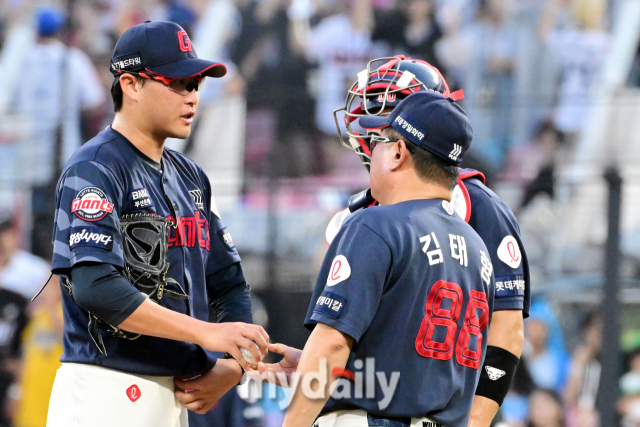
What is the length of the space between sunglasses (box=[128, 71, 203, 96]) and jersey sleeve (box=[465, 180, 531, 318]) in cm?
106

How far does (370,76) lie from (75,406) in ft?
5.20

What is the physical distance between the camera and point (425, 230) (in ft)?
7.21

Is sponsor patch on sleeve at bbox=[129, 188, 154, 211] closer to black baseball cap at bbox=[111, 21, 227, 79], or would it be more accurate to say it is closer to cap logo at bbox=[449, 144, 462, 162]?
black baseball cap at bbox=[111, 21, 227, 79]

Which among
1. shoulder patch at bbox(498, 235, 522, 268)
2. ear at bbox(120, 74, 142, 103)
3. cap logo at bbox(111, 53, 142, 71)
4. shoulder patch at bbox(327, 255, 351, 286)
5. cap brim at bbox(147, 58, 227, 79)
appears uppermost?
cap logo at bbox(111, 53, 142, 71)

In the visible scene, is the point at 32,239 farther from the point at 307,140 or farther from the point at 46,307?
the point at 307,140

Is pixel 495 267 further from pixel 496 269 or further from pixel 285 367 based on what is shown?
pixel 285 367

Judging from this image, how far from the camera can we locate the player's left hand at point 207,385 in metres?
2.66

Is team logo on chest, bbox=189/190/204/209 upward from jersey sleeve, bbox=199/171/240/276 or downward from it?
upward

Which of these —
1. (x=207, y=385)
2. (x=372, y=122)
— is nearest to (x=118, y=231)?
(x=207, y=385)

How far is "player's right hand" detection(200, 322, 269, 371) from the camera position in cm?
235

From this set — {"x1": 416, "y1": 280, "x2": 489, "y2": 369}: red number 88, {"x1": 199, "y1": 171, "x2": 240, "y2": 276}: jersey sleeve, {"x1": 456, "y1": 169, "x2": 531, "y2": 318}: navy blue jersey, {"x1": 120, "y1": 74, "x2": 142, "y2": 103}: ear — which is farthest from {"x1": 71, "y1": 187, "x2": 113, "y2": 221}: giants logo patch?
{"x1": 456, "y1": 169, "x2": 531, "y2": 318}: navy blue jersey

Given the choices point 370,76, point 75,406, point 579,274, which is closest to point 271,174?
point 579,274

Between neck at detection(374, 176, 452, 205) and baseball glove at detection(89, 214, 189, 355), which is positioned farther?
baseball glove at detection(89, 214, 189, 355)

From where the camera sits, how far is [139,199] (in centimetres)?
254
